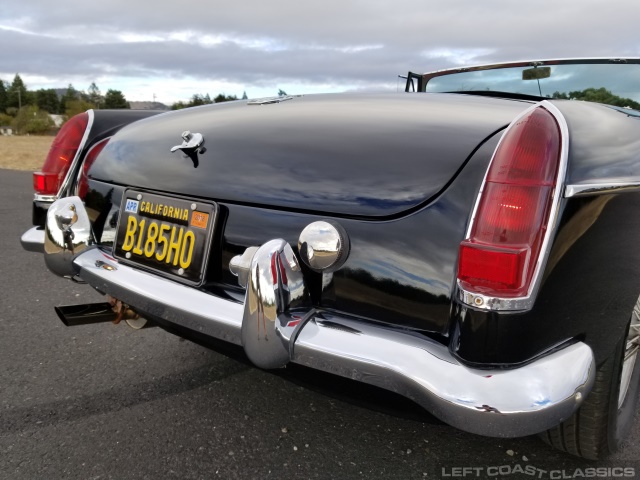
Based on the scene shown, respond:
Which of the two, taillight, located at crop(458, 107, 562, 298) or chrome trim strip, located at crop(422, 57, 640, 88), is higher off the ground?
chrome trim strip, located at crop(422, 57, 640, 88)

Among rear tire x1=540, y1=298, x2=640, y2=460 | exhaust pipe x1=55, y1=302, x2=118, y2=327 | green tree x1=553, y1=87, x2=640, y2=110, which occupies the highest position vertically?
green tree x1=553, y1=87, x2=640, y2=110

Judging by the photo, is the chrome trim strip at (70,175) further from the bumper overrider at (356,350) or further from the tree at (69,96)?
→ the tree at (69,96)

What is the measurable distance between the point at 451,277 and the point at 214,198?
844mm

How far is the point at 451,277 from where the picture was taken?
4.48 feet

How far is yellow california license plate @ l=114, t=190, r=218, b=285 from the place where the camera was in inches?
68.8

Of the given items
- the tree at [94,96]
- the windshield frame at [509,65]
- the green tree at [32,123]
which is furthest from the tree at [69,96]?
the windshield frame at [509,65]

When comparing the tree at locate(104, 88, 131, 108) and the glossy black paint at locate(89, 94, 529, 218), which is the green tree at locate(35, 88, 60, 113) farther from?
the glossy black paint at locate(89, 94, 529, 218)

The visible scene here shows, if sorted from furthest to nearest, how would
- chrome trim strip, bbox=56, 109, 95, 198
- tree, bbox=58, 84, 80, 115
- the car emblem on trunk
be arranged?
tree, bbox=58, 84, 80, 115, chrome trim strip, bbox=56, 109, 95, 198, the car emblem on trunk

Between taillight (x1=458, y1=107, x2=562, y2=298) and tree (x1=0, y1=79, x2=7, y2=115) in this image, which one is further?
tree (x1=0, y1=79, x2=7, y2=115)

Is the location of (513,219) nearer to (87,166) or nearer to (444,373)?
(444,373)

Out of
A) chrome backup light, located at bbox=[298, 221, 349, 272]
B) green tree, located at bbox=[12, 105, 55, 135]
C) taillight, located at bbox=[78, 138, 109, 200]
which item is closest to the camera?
chrome backup light, located at bbox=[298, 221, 349, 272]

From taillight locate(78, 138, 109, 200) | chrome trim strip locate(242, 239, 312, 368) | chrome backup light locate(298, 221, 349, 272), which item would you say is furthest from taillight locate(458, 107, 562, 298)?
taillight locate(78, 138, 109, 200)

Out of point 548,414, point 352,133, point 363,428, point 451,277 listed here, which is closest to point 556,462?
point 363,428

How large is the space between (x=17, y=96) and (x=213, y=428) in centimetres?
10788
